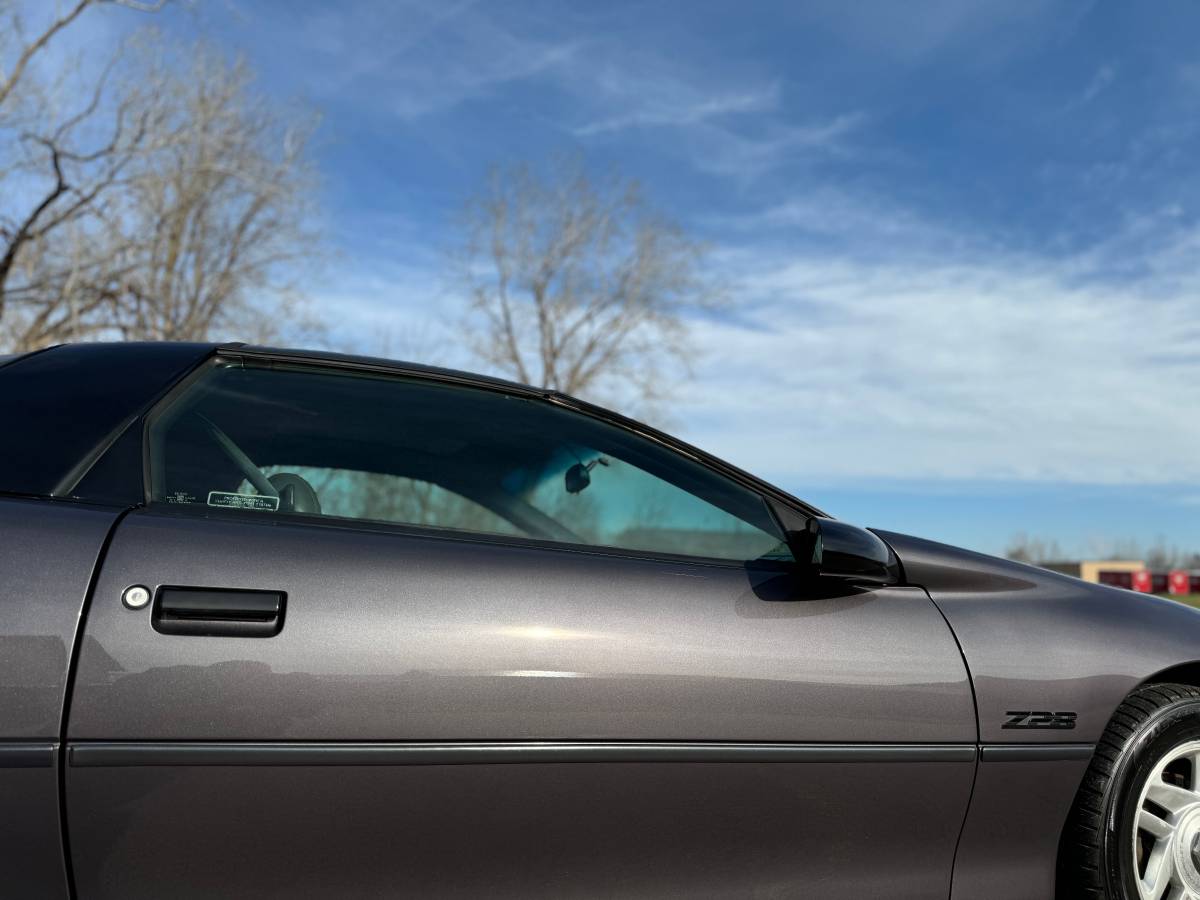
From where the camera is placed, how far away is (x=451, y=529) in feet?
6.11

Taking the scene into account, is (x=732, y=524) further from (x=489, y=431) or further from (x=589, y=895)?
(x=589, y=895)

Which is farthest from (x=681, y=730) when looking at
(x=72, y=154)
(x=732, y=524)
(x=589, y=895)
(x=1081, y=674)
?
(x=72, y=154)

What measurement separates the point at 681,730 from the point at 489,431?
88cm

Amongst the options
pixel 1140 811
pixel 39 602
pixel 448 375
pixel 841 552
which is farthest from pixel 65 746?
pixel 1140 811

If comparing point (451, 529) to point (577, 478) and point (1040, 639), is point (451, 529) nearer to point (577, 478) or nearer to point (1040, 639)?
point (577, 478)

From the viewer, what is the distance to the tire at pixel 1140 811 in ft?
6.59

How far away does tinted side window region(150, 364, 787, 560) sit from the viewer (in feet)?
6.37

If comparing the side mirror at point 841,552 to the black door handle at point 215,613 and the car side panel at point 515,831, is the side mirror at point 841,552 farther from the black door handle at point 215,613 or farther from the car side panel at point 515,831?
the black door handle at point 215,613

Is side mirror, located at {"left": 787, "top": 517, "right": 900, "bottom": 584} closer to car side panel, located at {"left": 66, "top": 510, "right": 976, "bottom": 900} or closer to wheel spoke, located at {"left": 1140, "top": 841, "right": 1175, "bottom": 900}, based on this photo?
car side panel, located at {"left": 66, "top": 510, "right": 976, "bottom": 900}

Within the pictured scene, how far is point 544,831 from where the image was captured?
166cm

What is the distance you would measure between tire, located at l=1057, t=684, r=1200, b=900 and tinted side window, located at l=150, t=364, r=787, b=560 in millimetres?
837

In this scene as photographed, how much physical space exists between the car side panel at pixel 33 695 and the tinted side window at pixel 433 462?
0.95ft

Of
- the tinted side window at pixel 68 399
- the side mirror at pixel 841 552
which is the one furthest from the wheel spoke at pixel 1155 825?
the tinted side window at pixel 68 399

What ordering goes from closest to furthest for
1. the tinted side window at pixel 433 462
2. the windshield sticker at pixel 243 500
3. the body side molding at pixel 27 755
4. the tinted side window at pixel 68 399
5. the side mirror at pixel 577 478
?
1. the body side molding at pixel 27 755
2. the tinted side window at pixel 68 399
3. the windshield sticker at pixel 243 500
4. the tinted side window at pixel 433 462
5. the side mirror at pixel 577 478
